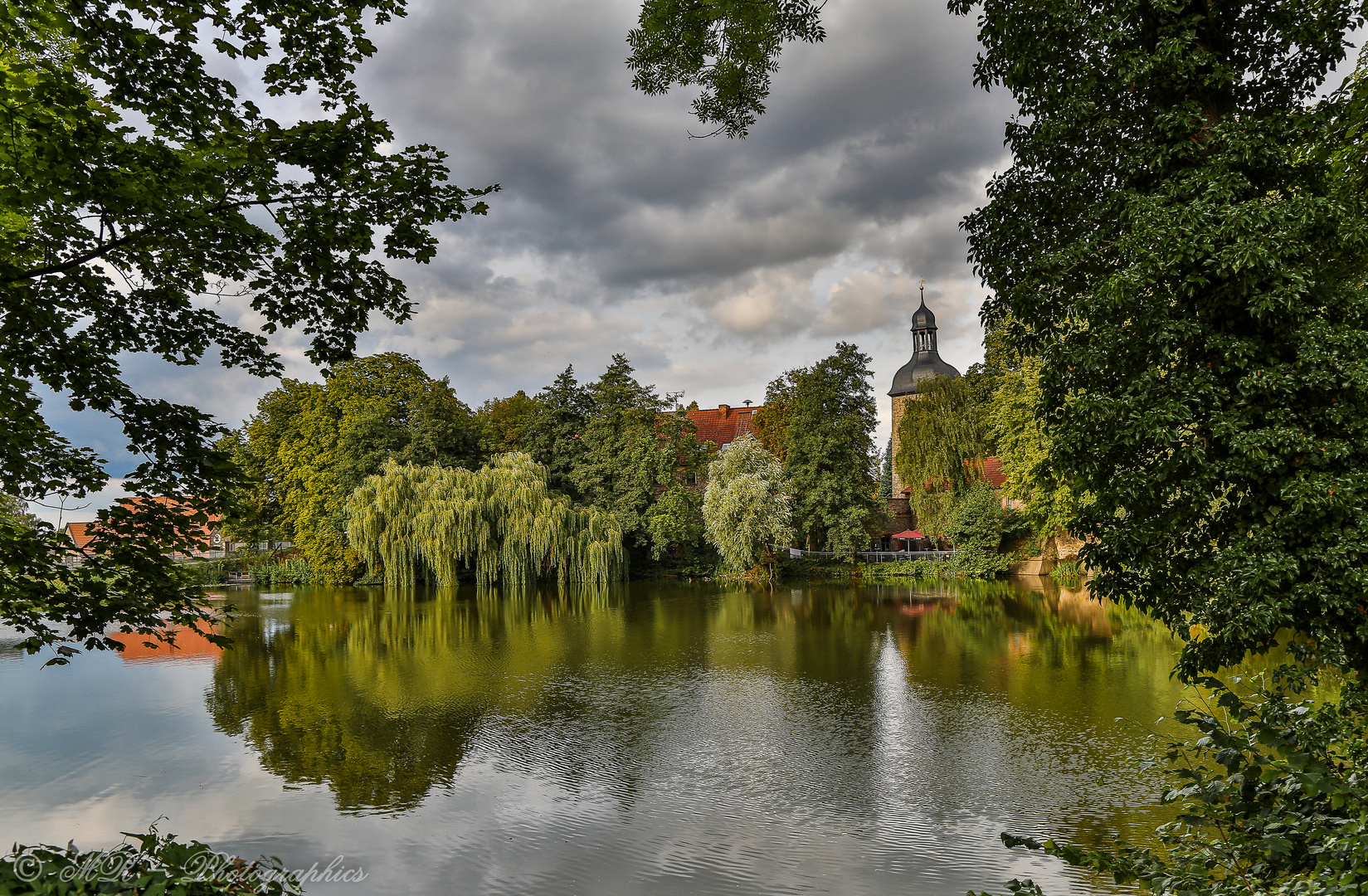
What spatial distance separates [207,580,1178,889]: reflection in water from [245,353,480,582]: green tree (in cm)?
1256

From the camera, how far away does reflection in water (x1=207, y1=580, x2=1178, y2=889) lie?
7.00 meters

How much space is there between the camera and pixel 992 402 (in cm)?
2900

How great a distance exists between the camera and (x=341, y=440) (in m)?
32.0

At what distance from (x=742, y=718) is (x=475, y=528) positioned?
17980mm

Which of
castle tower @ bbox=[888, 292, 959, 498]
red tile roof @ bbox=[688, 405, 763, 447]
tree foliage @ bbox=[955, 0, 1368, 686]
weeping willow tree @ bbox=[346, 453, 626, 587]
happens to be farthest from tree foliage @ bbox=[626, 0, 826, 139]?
red tile roof @ bbox=[688, 405, 763, 447]

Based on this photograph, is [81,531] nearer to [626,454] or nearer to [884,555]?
[626,454]

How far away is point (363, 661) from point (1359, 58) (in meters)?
15.6

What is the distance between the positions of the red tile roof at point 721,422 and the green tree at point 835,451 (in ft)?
60.1

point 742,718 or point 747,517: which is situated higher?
point 747,517

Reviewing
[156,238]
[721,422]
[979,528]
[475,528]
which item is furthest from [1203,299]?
[721,422]

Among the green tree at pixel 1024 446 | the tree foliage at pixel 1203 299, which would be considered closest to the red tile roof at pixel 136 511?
the tree foliage at pixel 1203 299

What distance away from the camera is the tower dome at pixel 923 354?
46.0 meters

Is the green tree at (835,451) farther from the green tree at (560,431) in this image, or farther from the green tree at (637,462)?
the green tree at (560,431)

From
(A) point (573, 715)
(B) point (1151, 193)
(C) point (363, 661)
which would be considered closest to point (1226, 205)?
(B) point (1151, 193)
